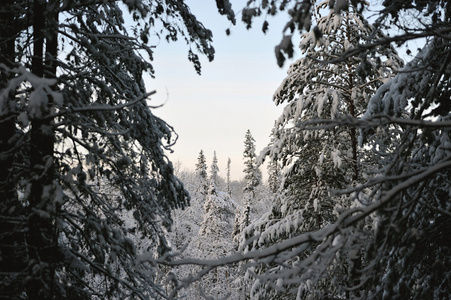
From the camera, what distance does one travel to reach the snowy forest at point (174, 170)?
258 centimetres

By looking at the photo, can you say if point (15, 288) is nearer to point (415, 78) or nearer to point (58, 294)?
point (58, 294)

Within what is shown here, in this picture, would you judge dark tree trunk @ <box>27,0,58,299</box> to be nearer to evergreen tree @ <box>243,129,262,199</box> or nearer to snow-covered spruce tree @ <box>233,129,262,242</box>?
snow-covered spruce tree @ <box>233,129,262,242</box>

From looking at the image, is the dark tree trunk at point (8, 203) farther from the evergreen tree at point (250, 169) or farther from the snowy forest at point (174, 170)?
the evergreen tree at point (250, 169)

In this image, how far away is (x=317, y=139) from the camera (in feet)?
27.4

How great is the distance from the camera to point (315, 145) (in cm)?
866

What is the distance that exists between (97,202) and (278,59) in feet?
8.80

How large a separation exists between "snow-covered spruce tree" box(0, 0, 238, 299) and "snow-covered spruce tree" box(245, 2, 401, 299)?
3.68m

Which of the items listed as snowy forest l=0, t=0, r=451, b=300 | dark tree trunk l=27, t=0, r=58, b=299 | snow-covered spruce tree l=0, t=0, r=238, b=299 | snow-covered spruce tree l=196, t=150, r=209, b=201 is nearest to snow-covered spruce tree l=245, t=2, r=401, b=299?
snowy forest l=0, t=0, r=451, b=300

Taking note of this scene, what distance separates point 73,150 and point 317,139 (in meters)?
6.04

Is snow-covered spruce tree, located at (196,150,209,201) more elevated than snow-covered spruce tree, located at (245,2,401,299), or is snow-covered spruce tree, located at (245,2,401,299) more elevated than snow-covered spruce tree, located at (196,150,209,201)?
snow-covered spruce tree, located at (196,150,209,201)

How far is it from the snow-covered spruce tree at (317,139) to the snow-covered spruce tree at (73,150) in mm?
3678

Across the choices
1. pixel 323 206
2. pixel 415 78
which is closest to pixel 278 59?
pixel 415 78

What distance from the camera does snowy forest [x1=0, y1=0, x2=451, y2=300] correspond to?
2584mm

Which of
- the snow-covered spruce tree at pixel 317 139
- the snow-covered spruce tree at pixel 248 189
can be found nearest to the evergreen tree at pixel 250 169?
the snow-covered spruce tree at pixel 248 189
